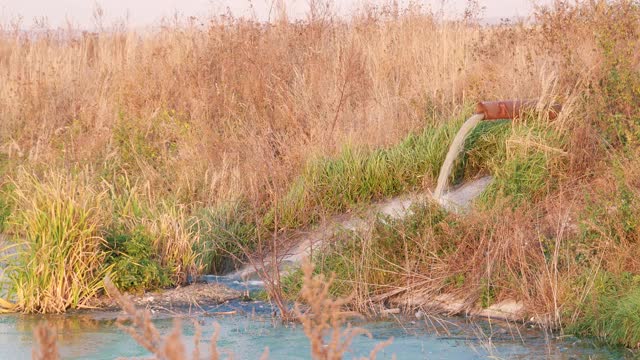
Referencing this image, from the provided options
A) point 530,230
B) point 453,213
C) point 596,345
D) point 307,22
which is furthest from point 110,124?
point 596,345

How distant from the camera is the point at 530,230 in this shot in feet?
26.4

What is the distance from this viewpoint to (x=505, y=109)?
9969 millimetres

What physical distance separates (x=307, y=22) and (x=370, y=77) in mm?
2403

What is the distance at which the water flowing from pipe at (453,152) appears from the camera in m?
9.90

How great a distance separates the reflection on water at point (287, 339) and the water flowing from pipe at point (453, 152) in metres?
2.41

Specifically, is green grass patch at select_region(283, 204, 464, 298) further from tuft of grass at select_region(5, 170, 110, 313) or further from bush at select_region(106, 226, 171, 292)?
tuft of grass at select_region(5, 170, 110, 313)

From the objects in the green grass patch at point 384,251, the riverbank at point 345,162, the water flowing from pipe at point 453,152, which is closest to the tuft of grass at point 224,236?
the riverbank at point 345,162

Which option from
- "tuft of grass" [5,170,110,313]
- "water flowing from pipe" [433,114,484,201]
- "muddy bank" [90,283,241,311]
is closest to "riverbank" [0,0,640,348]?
"tuft of grass" [5,170,110,313]

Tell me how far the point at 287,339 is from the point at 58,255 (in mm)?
2238

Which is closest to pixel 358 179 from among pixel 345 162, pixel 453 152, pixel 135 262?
pixel 345 162

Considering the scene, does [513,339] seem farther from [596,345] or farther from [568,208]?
[568,208]

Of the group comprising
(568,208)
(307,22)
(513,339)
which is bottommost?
(513,339)

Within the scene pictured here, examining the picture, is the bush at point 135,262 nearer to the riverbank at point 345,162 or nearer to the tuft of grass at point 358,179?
the riverbank at point 345,162

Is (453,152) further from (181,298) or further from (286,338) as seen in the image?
(286,338)
